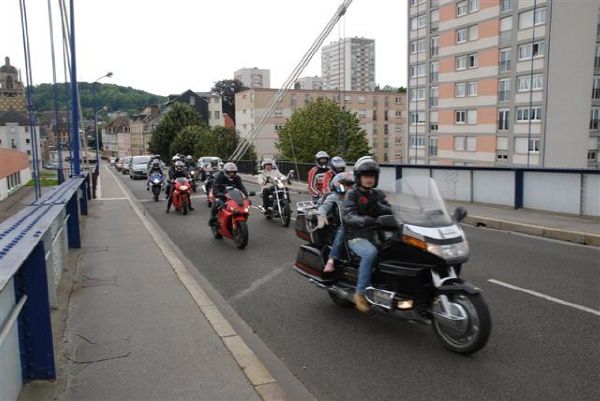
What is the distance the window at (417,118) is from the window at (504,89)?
11.3m

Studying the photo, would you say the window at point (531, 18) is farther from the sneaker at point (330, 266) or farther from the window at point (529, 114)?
the sneaker at point (330, 266)

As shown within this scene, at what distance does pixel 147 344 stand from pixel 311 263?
2117mm

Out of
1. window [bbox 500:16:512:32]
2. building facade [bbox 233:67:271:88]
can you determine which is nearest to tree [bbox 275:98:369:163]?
window [bbox 500:16:512:32]

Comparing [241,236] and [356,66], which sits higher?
[356,66]

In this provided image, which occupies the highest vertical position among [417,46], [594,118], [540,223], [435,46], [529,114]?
[417,46]

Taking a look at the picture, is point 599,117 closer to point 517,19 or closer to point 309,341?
point 517,19

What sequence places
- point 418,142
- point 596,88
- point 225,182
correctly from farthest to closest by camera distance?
1. point 418,142
2. point 596,88
3. point 225,182

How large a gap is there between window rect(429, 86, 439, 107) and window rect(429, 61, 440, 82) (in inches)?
38.9

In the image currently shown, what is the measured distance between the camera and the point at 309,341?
539cm

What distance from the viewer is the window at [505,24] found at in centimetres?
5244

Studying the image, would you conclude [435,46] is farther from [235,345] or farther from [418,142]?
[235,345]

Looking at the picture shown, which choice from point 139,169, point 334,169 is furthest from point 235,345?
point 139,169

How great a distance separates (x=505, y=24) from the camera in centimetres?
5291

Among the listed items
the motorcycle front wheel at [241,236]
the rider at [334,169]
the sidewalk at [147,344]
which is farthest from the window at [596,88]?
the sidewalk at [147,344]
